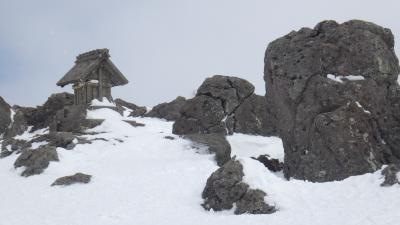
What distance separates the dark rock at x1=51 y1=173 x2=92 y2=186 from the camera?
1819cm

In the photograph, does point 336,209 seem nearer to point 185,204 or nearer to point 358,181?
point 358,181

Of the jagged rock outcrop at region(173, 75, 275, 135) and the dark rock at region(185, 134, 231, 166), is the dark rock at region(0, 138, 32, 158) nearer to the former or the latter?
the jagged rock outcrop at region(173, 75, 275, 135)

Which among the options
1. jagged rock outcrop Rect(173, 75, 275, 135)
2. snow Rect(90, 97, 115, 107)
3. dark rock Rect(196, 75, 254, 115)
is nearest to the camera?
jagged rock outcrop Rect(173, 75, 275, 135)

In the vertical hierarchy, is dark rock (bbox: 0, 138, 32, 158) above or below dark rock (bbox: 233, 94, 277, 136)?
below

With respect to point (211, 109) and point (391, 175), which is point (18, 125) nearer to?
point (211, 109)

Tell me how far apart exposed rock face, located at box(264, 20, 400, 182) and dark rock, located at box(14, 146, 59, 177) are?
11811 mm

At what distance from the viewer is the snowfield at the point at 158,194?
1256cm

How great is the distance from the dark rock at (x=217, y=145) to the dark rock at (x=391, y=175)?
36.2 feet

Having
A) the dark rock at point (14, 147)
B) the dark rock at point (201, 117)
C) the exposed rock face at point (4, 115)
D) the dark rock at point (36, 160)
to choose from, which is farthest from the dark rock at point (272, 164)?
the exposed rock face at point (4, 115)

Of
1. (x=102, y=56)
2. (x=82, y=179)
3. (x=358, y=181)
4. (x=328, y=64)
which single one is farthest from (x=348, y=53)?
(x=102, y=56)

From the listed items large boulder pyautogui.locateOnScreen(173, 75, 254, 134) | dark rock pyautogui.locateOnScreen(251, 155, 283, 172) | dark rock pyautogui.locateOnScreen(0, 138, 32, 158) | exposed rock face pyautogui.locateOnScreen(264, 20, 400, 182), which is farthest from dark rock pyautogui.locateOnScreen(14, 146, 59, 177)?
exposed rock face pyautogui.locateOnScreen(264, 20, 400, 182)

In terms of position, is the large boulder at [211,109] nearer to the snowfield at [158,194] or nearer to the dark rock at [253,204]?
the snowfield at [158,194]

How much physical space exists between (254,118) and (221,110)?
13.6 feet

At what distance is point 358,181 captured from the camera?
1437cm
